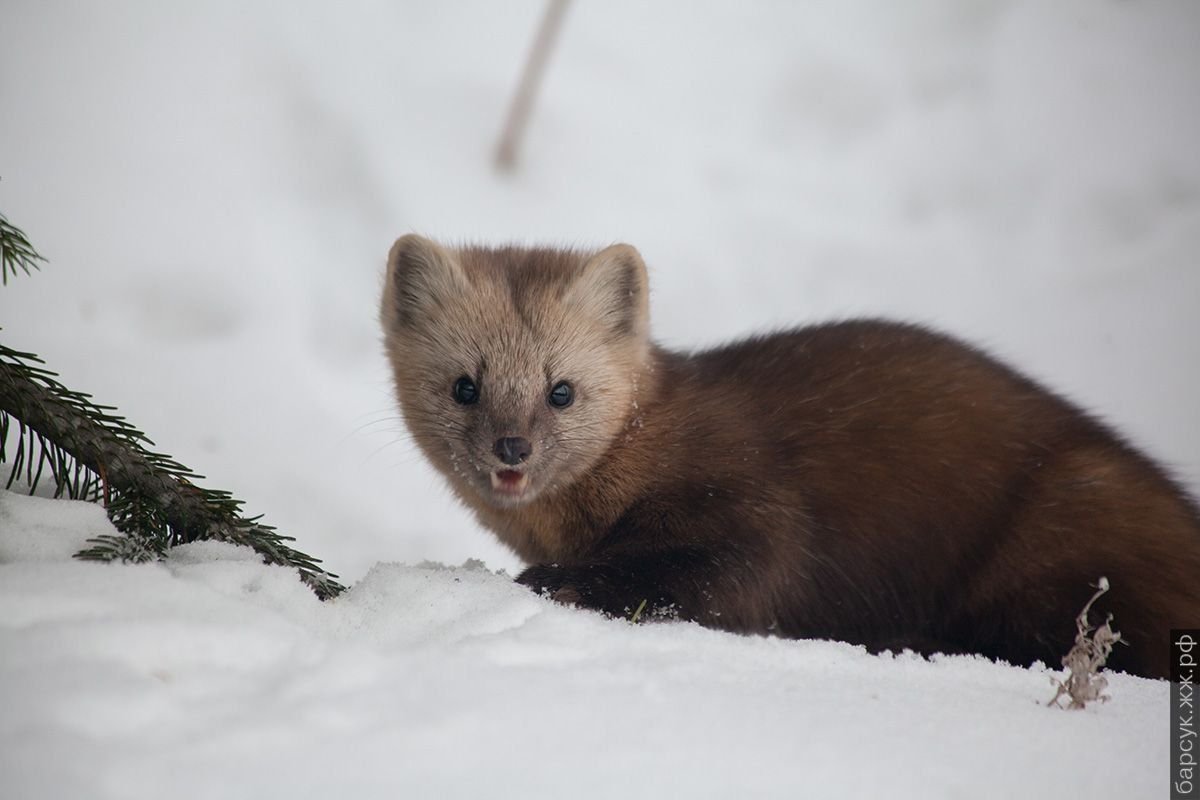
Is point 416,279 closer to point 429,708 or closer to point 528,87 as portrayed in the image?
point 429,708

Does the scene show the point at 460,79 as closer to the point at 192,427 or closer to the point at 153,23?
the point at 153,23

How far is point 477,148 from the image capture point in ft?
16.2

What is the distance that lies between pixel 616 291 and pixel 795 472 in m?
0.66

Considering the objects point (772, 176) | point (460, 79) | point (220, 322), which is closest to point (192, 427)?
point (220, 322)

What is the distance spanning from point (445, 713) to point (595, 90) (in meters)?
4.21

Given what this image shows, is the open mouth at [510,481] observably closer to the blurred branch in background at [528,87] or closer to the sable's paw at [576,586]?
the sable's paw at [576,586]

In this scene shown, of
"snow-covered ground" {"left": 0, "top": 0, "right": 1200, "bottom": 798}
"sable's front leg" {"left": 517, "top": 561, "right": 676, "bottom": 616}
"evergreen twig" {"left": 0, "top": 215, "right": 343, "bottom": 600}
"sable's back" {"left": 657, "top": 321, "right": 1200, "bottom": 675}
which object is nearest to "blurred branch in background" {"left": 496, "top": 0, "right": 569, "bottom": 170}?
"snow-covered ground" {"left": 0, "top": 0, "right": 1200, "bottom": 798}

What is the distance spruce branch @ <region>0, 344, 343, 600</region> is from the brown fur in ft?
2.22

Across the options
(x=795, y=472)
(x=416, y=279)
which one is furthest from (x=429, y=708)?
(x=416, y=279)

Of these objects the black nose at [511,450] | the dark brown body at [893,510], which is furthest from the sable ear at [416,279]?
the dark brown body at [893,510]

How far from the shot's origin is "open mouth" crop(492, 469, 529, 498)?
2607mm

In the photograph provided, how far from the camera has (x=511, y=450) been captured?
255cm

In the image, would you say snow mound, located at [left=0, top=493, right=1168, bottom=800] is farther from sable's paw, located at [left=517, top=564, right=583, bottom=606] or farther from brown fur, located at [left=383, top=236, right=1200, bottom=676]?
brown fur, located at [left=383, top=236, right=1200, bottom=676]

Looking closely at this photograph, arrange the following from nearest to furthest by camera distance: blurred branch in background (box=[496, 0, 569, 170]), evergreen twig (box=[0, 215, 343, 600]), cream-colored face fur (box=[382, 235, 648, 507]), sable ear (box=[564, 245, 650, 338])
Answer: evergreen twig (box=[0, 215, 343, 600]), cream-colored face fur (box=[382, 235, 648, 507]), sable ear (box=[564, 245, 650, 338]), blurred branch in background (box=[496, 0, 569, 170])
